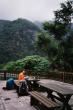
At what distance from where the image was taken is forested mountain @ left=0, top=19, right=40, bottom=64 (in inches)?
2509

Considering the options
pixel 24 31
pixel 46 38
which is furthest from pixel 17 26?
pixel 46 38

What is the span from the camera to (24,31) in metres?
83.2

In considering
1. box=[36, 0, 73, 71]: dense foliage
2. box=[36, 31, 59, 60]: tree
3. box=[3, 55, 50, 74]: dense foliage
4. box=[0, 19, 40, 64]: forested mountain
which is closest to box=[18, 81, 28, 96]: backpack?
box=[36, 0, 73, 71]: dense foliage

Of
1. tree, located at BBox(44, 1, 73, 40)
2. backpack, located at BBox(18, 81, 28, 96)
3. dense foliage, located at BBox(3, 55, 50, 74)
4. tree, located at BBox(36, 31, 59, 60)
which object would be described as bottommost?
dense foliage, located at BBox(3, 55, 50, 74)

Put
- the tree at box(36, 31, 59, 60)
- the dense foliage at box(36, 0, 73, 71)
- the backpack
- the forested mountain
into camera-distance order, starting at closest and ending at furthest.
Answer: the backpack
the dense foliage at box(36, 0, 73, 71)
the tree at box(36, 31, 59, 60)
the forested mountain

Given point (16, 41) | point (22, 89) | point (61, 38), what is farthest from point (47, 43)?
point (16, 41)

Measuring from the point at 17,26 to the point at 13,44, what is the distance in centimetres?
1320

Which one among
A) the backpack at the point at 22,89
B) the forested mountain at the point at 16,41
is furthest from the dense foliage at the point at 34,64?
the forested mountain at the point at 16,41

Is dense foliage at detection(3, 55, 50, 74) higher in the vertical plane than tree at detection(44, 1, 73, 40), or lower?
lower

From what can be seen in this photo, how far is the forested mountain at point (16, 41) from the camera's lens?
209 feet

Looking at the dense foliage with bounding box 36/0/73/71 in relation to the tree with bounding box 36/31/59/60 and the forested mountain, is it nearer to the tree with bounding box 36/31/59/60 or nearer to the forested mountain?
the tree with bounding box 36/31/59/60

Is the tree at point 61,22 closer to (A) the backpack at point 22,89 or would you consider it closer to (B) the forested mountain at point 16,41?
(A) the backpack at point 22,89

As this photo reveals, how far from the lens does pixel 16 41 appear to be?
73000mm

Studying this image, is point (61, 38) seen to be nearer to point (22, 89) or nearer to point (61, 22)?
point (61, 22)
